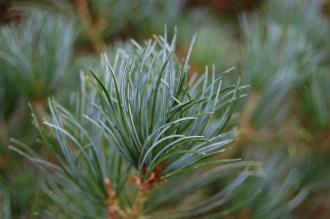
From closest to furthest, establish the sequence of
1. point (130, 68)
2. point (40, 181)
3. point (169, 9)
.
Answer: point (130, 68)
point (40, 181)
point (169, 9)

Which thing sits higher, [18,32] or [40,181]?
[18,32]

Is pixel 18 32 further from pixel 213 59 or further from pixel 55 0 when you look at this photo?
pixel 213 59

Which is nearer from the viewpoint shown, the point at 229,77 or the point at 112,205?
the point at 112,205

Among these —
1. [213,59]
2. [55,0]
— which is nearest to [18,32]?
[55,0]

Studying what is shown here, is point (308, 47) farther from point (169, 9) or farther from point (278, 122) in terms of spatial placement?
point (169, 9)

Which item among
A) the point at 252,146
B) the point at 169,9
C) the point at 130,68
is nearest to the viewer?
the point at 130,68

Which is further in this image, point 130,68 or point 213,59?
point 213,59
